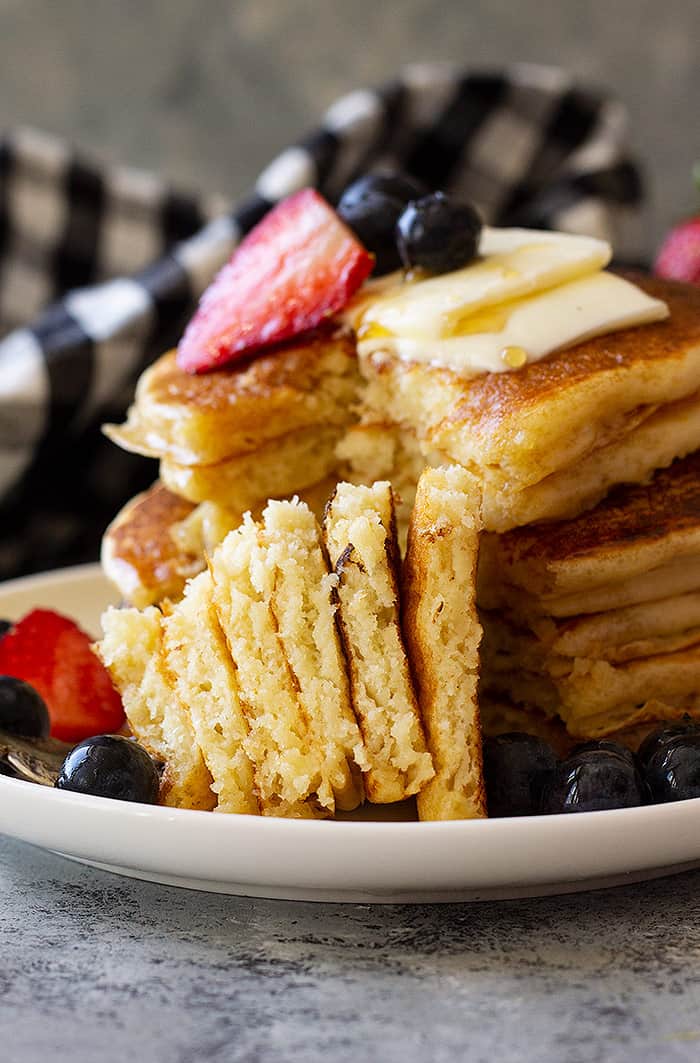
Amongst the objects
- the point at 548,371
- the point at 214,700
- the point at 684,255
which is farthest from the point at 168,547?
the point at 684,255

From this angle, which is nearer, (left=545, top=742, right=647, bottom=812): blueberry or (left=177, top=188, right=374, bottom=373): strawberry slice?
(left=545, top=742, right=647, bottom=812): blueberry

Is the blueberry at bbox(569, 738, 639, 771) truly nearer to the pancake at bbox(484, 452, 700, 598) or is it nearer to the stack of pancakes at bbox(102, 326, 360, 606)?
the pancake at bbox(484, 452, 700, 598)

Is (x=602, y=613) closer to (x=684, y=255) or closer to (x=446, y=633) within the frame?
(x=446, y=633)

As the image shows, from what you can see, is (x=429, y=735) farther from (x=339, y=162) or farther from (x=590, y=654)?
(x=339, y=162)

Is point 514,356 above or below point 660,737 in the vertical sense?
above

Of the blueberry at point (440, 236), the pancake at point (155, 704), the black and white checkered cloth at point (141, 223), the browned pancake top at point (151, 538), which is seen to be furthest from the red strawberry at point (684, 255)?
the pancake at point (155, 704)

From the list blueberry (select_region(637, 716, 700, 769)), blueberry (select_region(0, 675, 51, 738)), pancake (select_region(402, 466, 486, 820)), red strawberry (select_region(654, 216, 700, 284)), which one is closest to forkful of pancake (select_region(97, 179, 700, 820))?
pancake (select_region(402, 466, 486, 820))

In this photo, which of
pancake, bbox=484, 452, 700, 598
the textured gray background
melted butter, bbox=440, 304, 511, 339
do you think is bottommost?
pancake, bbox=484, 452, 700, 598

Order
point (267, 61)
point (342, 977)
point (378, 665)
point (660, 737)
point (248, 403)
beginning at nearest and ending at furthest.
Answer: point (342, 977) < point (378, 665) < point (660, 737) < point (248, 403) < point (267, 61)
